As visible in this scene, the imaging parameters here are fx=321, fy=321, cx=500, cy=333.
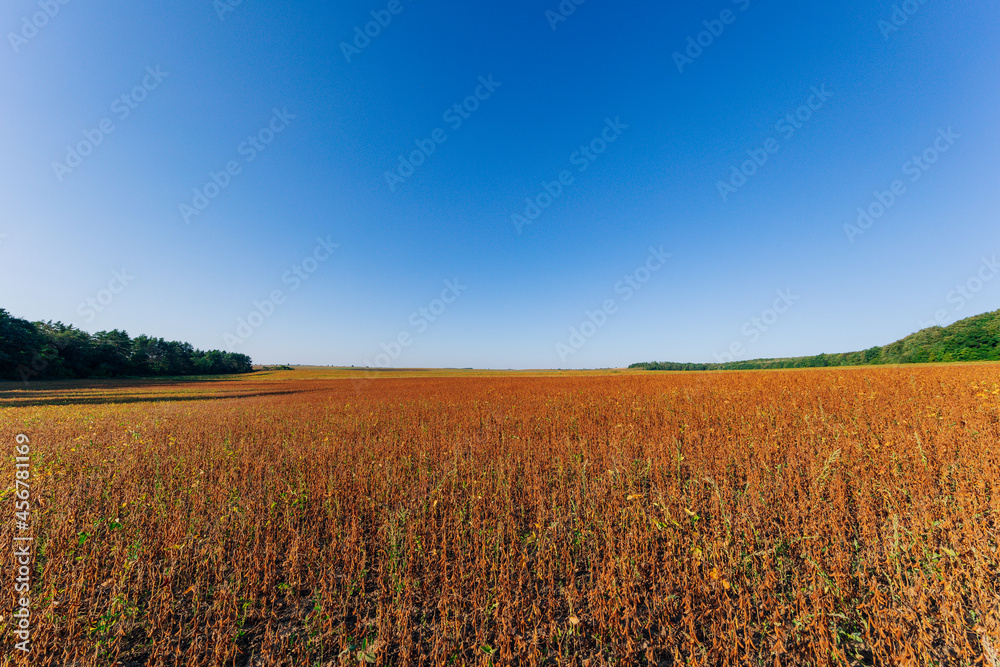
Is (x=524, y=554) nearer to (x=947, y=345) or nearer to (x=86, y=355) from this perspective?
(x=947, y=345)

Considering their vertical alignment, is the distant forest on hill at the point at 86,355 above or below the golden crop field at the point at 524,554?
above

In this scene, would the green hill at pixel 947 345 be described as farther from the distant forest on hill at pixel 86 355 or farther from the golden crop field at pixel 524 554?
the distant forest on hill at pixel 86 355

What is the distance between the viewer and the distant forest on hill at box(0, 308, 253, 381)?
139ft

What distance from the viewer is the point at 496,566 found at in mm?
3180

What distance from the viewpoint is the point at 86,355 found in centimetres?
5231

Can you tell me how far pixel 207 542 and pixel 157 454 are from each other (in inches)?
197

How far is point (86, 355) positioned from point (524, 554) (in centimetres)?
8350

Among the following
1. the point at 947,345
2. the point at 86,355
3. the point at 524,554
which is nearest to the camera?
the point at 524,554

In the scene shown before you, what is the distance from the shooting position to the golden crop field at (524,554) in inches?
93.4

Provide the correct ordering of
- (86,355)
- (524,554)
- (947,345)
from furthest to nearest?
(86,355)
(947,345)
(524,554)

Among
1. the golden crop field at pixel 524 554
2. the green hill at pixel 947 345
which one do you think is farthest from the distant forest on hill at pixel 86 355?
the green hill at pixel 947 345

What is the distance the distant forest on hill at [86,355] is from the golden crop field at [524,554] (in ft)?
213

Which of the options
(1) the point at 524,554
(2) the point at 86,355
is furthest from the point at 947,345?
(2) the point at 86,355

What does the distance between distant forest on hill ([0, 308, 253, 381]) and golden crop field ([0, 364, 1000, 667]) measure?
213ft
